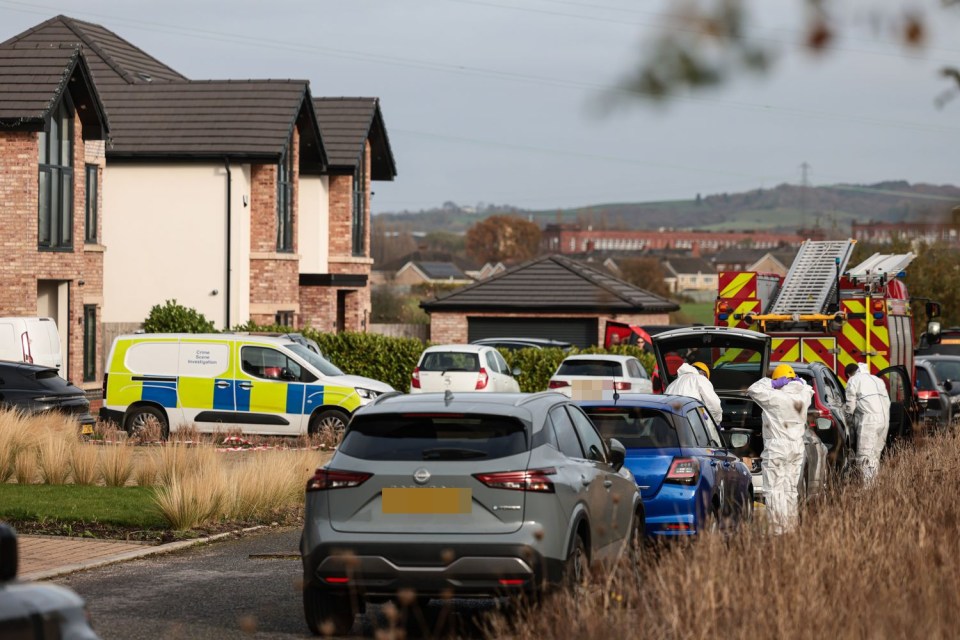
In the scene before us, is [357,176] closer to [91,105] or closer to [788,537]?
[91,105]

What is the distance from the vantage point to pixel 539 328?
5203 cm

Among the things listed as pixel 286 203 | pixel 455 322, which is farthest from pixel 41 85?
pixel 455 322

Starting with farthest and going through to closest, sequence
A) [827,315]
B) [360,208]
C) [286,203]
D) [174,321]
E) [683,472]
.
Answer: [360,208] < [286,203] < [174,321] < [827,315] < [683,472]

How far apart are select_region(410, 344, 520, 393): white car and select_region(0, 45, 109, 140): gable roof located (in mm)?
8954

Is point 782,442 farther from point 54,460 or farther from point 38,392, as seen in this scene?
point 38,392

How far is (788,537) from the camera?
8.54 meters

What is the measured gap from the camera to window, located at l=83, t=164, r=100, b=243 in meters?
34.6

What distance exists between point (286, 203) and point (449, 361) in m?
10.0

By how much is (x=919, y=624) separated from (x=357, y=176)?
4088 cm

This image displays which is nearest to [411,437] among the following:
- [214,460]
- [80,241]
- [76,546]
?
[76,546]

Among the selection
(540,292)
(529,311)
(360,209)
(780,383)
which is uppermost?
(360,209)

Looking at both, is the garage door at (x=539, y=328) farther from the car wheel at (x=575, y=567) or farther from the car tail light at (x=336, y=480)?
the car tail light at (x=336, y=480)

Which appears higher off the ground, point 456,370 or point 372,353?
point 372,353

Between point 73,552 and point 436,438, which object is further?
point 73,552
